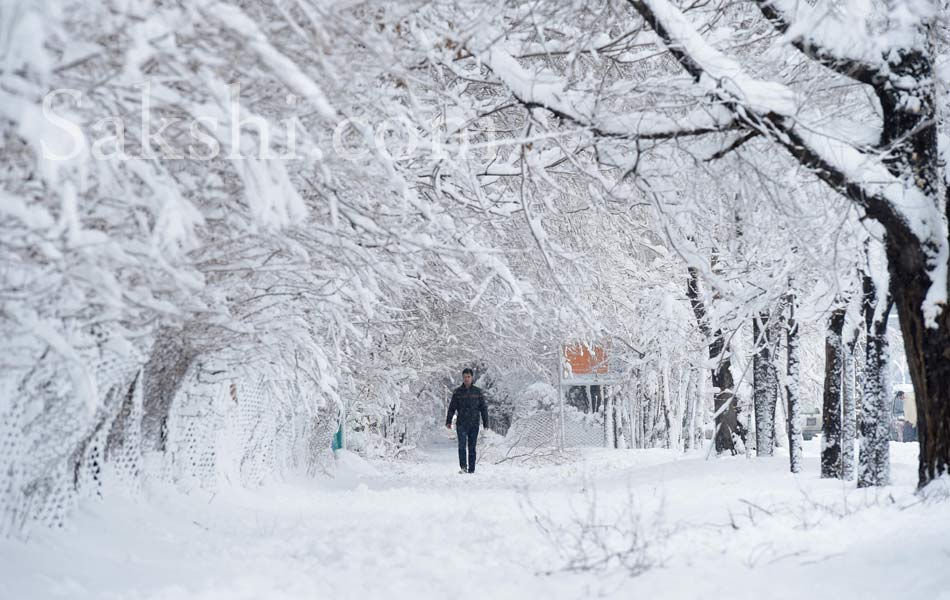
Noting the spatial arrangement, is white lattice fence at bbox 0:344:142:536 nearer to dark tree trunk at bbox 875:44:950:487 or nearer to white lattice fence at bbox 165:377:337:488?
white lattice fence at bbox 165:377:337:488

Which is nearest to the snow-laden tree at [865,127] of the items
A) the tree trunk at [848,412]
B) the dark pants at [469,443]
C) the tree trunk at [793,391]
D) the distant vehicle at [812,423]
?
the tree trunk at [848,412]

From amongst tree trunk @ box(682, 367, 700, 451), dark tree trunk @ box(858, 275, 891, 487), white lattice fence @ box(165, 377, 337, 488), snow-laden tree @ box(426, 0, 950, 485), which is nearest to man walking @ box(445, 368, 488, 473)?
white lattice fence @ box(165, 377, 337, 488)

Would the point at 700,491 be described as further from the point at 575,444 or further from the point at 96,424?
the point at 575,444

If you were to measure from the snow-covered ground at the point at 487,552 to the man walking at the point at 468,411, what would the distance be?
7.08 m

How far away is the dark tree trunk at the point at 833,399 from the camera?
36.6 feet

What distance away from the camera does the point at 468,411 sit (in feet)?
55.7

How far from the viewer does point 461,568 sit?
20.2 ft

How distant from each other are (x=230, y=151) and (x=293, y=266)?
2467mm

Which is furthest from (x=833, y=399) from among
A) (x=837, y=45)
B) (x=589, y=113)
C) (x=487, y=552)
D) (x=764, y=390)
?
(x=487, y=552)

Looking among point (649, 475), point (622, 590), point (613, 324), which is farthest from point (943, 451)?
point (613, 324)

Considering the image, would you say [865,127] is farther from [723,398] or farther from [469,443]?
[469,443]

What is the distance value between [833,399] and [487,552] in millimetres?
5959

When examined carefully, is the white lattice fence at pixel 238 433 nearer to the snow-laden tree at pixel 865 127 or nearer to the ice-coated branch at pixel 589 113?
the ice-coated branch at pixel 589 113

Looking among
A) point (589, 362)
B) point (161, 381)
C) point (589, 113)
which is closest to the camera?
point (589, 113)
